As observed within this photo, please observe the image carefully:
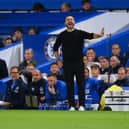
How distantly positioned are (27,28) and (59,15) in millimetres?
996

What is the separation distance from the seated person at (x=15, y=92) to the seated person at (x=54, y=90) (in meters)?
Answer: 0.52

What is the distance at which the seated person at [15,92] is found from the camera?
12.2 metres

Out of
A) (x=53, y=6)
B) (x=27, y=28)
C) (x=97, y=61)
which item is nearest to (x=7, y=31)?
(x=27, y=28)

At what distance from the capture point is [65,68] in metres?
10.9

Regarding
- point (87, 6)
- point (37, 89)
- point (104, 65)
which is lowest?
point (37, 89)

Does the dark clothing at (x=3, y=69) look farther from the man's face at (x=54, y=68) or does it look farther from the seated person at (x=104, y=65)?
the seated person at (x=104, y=65)

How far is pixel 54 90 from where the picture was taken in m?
12.3

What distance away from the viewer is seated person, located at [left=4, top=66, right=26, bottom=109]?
12203 mm

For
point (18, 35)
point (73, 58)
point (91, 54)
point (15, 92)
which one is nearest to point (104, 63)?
point (91, 54)

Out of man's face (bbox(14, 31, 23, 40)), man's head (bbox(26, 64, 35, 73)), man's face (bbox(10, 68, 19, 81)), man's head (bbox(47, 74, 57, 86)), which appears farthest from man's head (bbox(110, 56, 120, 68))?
man's face (bbox(14, 31, 23, 40))

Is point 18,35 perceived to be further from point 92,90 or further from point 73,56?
point 73,56
